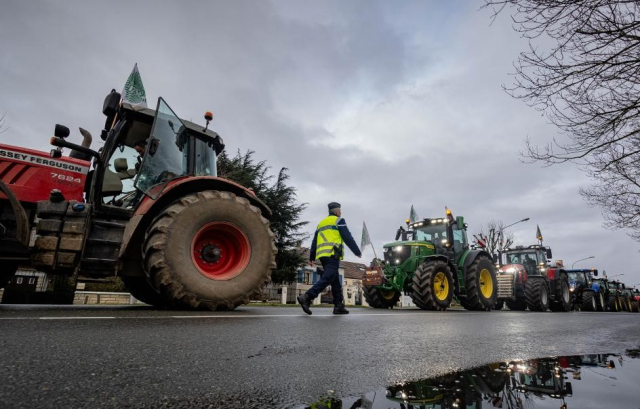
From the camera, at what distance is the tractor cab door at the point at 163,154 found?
4.57 m

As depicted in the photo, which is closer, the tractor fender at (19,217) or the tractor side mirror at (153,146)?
the tractor fender at (19,217)

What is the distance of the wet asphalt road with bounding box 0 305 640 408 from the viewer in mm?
1093

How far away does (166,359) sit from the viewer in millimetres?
1578

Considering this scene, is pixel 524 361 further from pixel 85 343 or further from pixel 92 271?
pixel 92 271

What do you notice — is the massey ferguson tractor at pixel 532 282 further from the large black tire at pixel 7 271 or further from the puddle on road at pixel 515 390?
the large black tire at pixel 7 271

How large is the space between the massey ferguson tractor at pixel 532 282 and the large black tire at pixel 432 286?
4.16m

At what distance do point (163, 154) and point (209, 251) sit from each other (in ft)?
4.67

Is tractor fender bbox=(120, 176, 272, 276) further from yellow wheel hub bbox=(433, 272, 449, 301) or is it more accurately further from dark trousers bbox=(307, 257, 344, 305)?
yellow wheel hub bbox=(433, 272, 449, 301)

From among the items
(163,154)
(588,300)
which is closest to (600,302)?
(588,300)

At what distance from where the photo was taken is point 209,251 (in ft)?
15.6

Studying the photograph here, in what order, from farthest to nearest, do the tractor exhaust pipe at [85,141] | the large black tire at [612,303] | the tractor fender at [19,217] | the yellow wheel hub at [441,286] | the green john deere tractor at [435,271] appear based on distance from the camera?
1. the large black tire at [612,303]
2. the yellow wheel hub at [441,286]
3. the green john deere tractor at [435,271]
4. the tractor exhaust pipe at [85,141]
5. the tractor fender at [19,217]

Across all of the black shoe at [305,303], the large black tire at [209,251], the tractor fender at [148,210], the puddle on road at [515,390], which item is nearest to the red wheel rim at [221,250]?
the large black tire at [209,251]

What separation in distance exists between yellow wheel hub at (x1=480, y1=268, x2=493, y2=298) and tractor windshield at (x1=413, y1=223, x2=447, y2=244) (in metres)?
1.56

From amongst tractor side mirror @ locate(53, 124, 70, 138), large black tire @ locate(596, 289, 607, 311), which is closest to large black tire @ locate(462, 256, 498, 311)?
tractor side mirror @ locate(53, 124, 70, 138)
